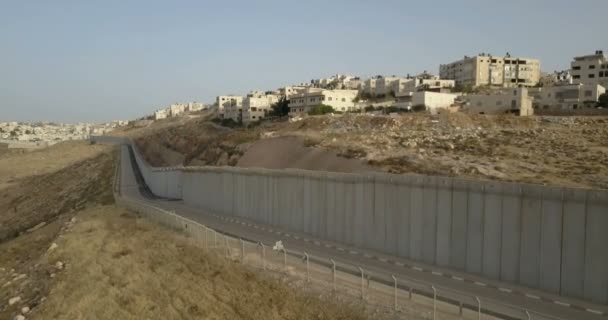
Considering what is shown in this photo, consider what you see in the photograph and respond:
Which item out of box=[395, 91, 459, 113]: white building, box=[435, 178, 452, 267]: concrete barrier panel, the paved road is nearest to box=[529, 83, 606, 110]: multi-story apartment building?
box=[395, 91, 459, 113]: white building

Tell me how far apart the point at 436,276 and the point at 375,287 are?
305 centimetres

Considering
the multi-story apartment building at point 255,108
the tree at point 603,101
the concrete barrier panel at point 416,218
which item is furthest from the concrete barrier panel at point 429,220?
the multi-story apartment building at point 255,108

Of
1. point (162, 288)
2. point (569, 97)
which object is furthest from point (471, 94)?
point (162, 288)

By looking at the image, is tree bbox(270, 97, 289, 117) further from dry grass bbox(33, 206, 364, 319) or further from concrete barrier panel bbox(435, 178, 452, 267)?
concrete barrier panel bbox(435, 178, 452, 267)

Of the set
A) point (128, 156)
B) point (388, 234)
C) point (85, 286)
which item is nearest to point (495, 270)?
point (388, 234)

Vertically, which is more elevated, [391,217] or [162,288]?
[391,217]

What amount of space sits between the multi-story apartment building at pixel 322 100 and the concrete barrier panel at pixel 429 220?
2902 inches

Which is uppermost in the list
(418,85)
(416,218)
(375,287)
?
(418,85)

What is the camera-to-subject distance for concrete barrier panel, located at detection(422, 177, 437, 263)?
1916cm

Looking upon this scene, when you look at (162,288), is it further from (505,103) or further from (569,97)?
(569,97)

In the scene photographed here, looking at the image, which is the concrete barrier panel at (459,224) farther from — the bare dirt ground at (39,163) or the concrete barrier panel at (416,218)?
the bare dirt ground at (39,163)

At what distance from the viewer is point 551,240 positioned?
609 inches

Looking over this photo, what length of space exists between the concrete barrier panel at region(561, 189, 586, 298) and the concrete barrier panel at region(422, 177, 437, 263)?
4.92 meters

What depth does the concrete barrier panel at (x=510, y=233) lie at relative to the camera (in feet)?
53.7
